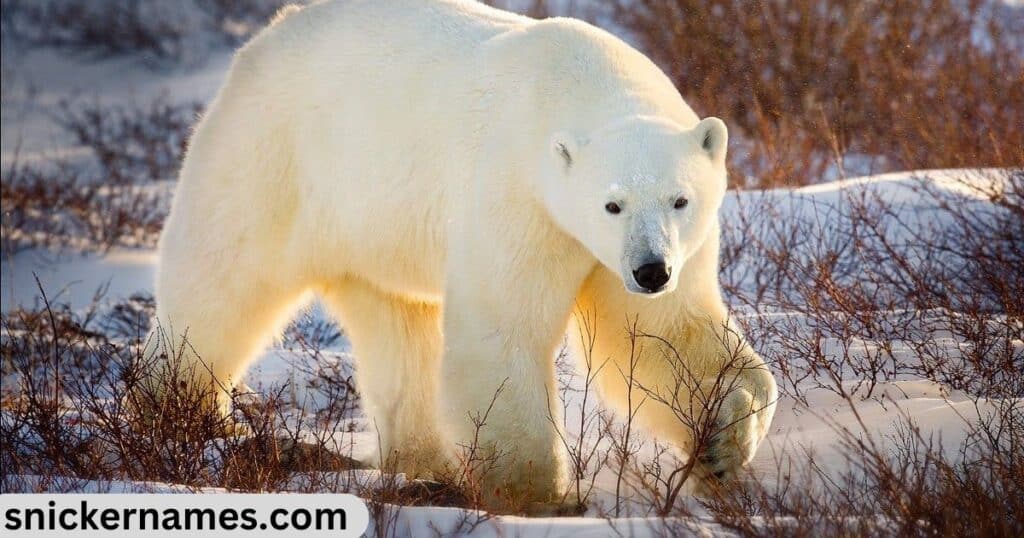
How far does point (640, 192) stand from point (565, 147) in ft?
0.78

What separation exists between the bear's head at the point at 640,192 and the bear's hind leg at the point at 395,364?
1271 mm

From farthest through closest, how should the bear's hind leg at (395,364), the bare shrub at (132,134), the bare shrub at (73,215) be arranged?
1. the bare shrub at (132,134)
2. the bare shrub at (73,215)
3. the bear's hind leg at (395,364)

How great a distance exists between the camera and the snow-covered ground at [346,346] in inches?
108

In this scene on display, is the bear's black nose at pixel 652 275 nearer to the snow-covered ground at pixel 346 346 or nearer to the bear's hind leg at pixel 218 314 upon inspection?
the snow-covered ground at pixel 346 346

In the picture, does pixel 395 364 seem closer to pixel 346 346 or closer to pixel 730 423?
pixel 730 423

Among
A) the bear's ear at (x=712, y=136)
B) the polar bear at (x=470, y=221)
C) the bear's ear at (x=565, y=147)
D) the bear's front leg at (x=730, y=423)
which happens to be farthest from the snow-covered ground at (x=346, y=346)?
the bear's ear at (x=565, y=147)

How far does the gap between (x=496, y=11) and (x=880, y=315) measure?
1781mm

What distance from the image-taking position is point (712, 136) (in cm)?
323

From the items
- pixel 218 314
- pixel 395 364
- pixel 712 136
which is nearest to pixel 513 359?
pixel 712 136

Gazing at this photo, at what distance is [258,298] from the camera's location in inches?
167

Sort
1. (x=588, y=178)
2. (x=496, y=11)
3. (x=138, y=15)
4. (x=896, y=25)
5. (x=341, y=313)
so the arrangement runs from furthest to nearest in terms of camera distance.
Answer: (x=138, y=15), (x=896, y=25), (x=341, y=313), (x=496, y=11), (x=588, y=178)

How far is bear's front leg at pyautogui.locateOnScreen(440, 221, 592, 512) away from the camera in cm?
336

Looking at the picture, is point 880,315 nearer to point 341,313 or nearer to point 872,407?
point 872,407

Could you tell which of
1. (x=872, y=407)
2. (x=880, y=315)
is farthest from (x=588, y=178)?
(x=880, y=315)
